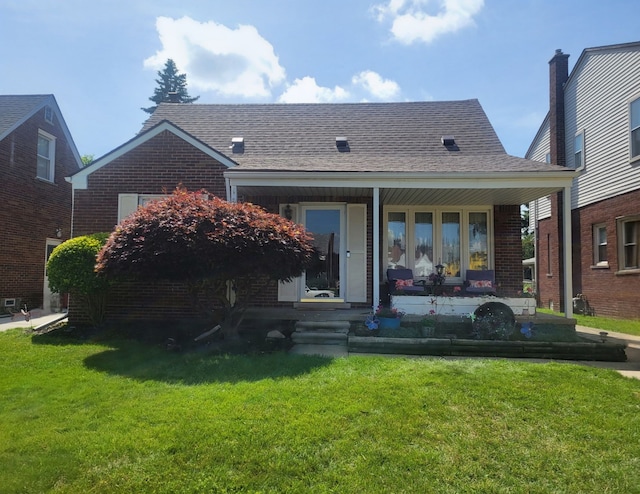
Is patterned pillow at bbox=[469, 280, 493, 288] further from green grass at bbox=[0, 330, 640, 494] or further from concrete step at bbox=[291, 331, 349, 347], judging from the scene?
green grass at bbox=[0, 330, 640, 494]

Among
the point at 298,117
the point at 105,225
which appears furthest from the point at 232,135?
the point at 105,225

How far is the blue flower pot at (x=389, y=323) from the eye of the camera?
7336 mm

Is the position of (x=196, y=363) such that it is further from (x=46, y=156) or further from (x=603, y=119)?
(x=603, y=119)

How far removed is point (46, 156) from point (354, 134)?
11.0m

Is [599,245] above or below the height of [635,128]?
below

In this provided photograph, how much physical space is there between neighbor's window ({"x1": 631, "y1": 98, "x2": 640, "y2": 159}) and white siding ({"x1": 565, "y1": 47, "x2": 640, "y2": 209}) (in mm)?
181

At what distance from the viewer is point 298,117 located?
12031mm

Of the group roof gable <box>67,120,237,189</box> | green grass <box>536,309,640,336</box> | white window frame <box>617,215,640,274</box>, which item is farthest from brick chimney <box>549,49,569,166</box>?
roof gable <box>67,120,237,189</box>

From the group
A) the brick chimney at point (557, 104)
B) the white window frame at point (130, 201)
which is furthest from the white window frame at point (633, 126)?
the white window frame at point (130, 201)

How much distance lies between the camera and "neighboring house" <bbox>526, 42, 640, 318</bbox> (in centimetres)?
1177

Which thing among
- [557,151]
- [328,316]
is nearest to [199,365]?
[328,316]

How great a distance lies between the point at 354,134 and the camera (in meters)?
11.1

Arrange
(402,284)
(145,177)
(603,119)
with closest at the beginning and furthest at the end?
(402,284), (145,177), (603,119)

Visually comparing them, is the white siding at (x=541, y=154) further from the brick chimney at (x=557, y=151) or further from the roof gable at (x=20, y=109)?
the roof gable at (x=20, y=109)
